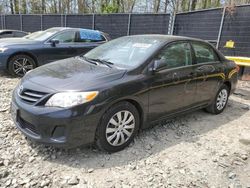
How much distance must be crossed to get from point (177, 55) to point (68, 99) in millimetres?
1995

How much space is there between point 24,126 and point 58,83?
68cm

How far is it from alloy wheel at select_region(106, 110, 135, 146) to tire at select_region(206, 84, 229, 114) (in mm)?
2205

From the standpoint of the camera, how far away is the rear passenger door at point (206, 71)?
436 centimetres

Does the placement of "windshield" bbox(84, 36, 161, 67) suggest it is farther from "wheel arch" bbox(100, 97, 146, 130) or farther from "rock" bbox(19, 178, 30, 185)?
"rock" bbox(19, 178, 30, 185)

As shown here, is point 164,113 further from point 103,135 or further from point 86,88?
point 86,88

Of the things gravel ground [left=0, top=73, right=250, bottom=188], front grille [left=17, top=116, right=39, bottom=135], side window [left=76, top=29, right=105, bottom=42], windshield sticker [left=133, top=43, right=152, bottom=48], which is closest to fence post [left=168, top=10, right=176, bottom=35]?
side window [left=76, top=29, right=105, bottom=42]

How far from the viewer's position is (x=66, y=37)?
7.52 meters

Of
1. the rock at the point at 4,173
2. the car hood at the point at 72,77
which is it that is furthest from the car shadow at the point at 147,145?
the car hood at the point at 72,77

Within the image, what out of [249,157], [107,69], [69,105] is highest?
[107,69]

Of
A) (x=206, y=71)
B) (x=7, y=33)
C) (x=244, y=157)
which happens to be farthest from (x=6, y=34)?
(x=244, y=157)

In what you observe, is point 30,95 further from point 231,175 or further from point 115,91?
point 231,175

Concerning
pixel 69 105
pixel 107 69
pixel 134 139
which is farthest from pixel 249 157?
pixel 69 105

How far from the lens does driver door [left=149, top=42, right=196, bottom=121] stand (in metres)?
3.62

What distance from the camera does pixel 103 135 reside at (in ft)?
10.3
